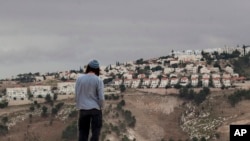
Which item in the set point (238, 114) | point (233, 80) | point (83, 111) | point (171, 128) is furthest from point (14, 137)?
point (83, 111)

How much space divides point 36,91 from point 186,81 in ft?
123

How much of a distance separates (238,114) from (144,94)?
2698 centimetres

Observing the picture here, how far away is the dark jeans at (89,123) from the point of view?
461 inches

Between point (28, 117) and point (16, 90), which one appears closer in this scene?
point (28, 117)

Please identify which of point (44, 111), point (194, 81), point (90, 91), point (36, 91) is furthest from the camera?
point (194, 81)

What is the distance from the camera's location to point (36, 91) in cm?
16188

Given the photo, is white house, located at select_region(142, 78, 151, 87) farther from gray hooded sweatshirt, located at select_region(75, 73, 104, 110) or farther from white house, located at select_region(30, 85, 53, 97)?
gray hooded sweatshirt, located at select_region(75, 73, 104, 110)

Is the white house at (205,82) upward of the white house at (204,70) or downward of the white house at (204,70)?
downward

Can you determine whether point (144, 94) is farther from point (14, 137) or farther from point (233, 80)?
point (14, 137)

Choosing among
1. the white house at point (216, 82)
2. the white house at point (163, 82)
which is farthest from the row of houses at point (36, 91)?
the white house at point (216, 82)

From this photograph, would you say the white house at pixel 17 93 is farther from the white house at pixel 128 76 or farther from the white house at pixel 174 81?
the white house at pixel 174 81

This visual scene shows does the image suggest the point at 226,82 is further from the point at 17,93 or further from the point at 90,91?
the point at 90,91

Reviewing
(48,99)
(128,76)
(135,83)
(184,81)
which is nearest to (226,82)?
(184,81)

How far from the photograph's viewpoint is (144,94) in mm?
145500
